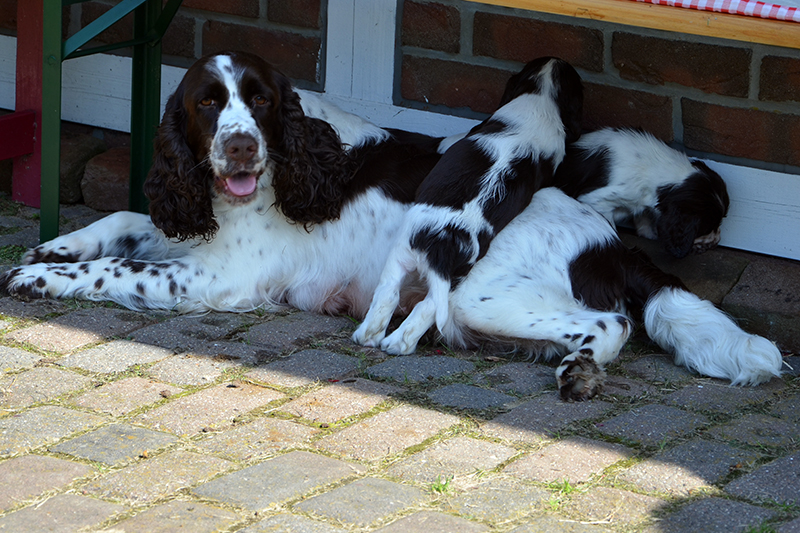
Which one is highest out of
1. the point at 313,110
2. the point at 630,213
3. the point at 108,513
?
the point at 313,110

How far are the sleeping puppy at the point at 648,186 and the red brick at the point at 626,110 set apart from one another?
117mm

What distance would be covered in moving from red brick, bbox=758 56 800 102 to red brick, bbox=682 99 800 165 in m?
0.07

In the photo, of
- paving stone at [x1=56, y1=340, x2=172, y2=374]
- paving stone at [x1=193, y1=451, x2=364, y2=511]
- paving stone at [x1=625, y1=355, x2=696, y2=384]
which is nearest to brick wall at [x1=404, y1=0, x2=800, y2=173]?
paving stone at [x1=625, y1=355, x2=696, y2=384]

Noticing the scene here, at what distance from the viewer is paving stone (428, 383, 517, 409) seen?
115 inches

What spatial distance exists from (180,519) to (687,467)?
126 centimetres

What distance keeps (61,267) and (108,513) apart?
173 cm

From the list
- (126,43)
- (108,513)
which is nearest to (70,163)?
(126,43)

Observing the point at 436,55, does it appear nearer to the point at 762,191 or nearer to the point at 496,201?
the point at 496,201

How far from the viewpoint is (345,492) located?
7.61 ft

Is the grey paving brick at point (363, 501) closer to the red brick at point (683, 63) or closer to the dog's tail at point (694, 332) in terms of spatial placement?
the dog's tail at point (694, 332)

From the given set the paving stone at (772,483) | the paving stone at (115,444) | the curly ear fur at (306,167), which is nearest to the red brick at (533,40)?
the curly ear fur at (306,167)

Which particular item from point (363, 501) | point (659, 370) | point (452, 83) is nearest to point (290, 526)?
point (363, 501)

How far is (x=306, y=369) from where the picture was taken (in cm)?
314

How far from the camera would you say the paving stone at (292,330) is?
3387 mm
